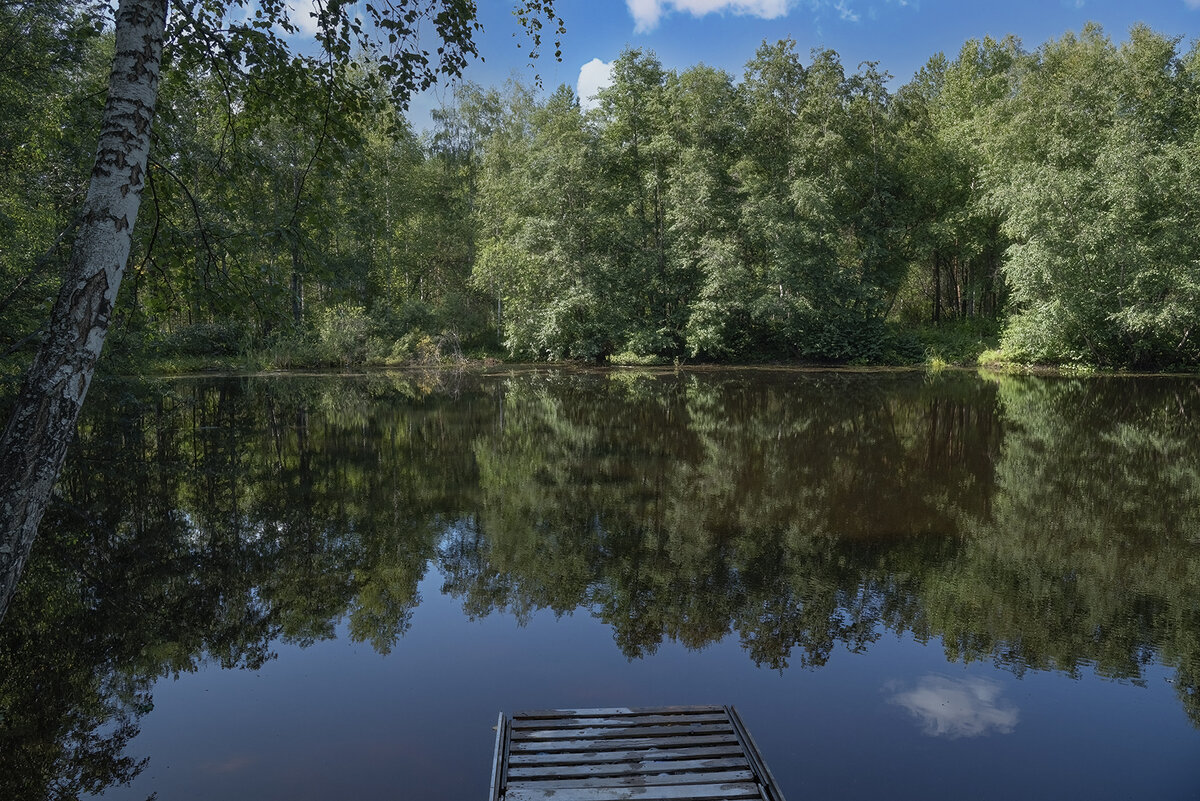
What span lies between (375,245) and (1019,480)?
3587 centimetres

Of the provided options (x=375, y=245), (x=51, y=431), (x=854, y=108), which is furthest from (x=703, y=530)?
(x=375, y=245)

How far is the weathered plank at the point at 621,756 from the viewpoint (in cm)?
370

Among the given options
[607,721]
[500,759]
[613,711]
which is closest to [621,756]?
[607,721]

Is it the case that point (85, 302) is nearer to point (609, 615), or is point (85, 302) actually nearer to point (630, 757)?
point (630, 757)

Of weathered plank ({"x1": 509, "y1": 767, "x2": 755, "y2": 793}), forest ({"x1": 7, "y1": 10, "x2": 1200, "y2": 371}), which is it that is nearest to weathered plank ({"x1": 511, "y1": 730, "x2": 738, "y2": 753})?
weathered plank ({"x1": 509, "y1": 767, "x2": 755, "y2": 793})

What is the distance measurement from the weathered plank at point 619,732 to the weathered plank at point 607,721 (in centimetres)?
3

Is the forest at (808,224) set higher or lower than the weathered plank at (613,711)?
higher

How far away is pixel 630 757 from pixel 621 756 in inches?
1.8

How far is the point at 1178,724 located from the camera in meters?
4.43

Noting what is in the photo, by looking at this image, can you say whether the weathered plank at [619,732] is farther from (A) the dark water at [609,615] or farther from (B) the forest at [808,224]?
(B) the forest at [808,224]

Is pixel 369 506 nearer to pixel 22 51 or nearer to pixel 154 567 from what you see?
pixel 154 567

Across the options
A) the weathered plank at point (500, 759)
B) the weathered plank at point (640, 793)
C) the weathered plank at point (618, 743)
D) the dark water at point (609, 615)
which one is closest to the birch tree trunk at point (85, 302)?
the dark water at point (609, 615)

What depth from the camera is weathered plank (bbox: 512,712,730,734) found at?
4.07 metres

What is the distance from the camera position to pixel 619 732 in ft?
13.0
